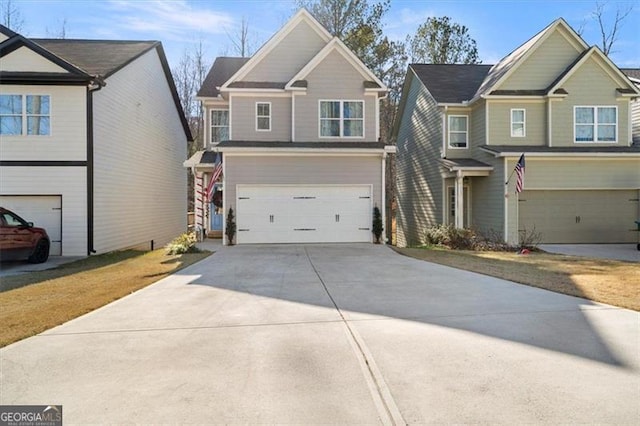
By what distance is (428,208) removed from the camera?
20359mm

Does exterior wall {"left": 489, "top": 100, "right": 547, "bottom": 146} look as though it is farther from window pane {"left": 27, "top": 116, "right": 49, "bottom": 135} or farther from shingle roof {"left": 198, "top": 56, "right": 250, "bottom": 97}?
window pane {"left": 27, "top": 116, "right": 49, "bottom": 135}

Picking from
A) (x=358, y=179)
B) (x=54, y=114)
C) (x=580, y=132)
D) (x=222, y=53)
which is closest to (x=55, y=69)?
(x=54, y=114)

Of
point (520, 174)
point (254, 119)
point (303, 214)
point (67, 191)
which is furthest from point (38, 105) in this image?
point (520, 174)

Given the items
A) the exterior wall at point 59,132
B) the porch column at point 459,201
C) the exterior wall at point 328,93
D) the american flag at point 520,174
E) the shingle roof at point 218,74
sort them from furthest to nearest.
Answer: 1. the shingle roof at point 218,74
2. the porch column at point 459,201
3. the exterior wall at point 328,93
4. the american flag at point 520,174
5. the exterior wall at point 59,132

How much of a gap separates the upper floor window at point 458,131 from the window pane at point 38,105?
52.8ft

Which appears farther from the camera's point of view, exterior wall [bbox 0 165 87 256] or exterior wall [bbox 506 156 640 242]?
exterior wall [bbox 506 156 640 242]

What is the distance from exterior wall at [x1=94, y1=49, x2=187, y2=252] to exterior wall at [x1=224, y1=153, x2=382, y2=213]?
440 cm

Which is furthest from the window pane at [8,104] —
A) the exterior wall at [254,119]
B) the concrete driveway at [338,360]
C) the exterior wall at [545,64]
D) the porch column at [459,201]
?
the exterior wall at [545,64]

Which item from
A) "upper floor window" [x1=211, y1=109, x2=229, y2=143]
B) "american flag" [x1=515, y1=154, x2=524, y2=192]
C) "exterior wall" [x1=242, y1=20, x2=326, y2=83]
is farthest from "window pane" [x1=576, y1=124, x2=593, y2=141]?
"upper floor window" [x1=211, y1=109, x2=229, y2=143]

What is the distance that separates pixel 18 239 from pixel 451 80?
1885cm

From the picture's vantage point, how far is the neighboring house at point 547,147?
1587cm

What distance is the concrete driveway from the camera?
3.26m

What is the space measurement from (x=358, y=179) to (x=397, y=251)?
3.56 metres

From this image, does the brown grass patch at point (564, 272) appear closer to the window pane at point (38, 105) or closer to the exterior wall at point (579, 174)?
the exterior wall at point (579, 174)
